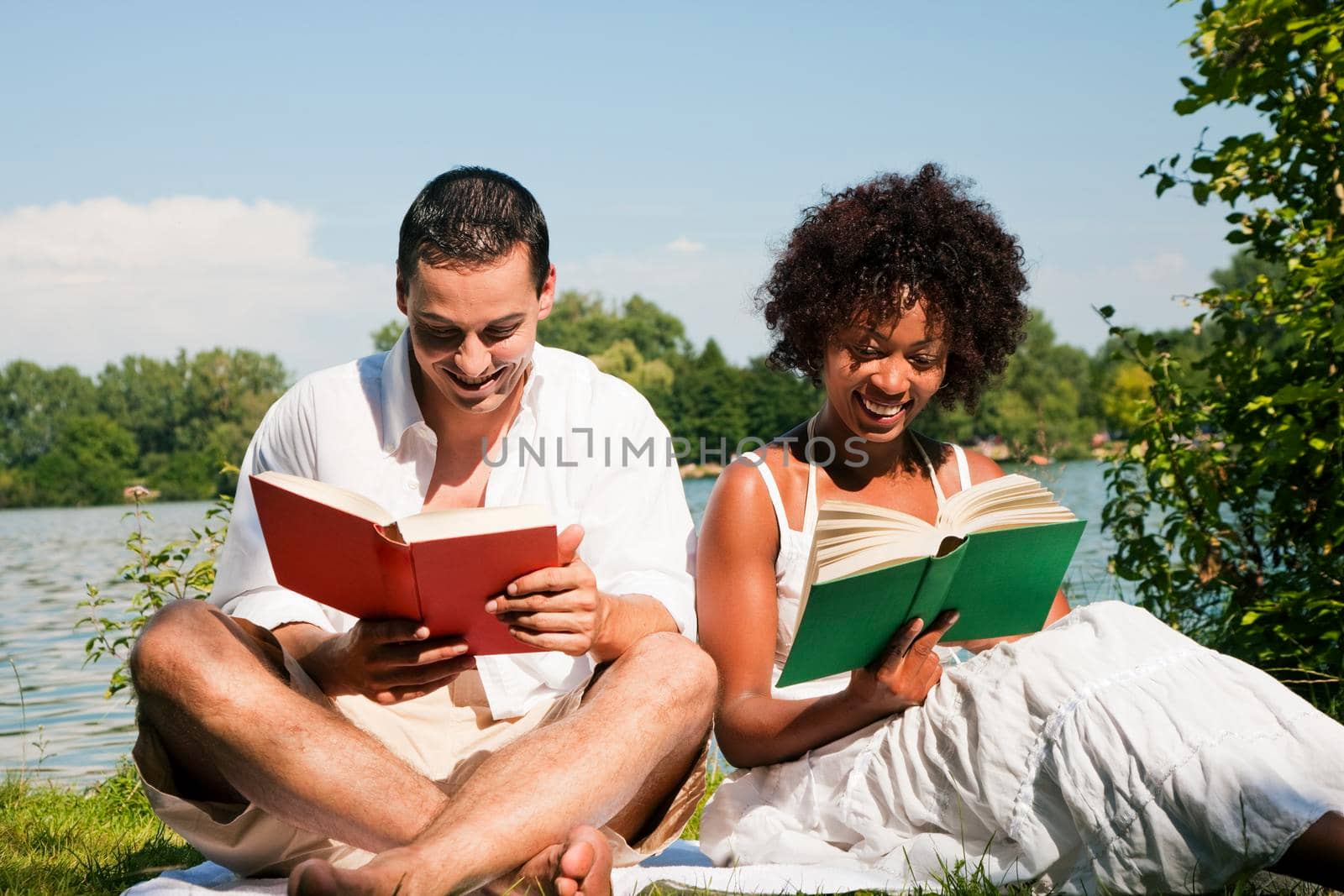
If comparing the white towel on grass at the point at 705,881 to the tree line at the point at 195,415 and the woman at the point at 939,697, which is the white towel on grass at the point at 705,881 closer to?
the woman at the point at 939,697

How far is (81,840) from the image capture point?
390cm

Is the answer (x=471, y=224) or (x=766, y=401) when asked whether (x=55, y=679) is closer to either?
(x=471, y=224)

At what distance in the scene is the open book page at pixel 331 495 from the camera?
250 cm

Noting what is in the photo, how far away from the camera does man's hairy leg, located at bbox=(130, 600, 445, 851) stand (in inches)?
102

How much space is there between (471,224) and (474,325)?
0.26 meters

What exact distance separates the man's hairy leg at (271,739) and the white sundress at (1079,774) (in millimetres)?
970

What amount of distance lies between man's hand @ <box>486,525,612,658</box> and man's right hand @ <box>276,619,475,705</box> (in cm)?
19

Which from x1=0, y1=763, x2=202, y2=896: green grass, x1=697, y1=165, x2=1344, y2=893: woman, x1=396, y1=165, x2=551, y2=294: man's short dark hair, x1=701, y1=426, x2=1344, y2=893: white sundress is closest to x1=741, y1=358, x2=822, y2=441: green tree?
x1=0, y1=763, x2=202, y2=896: green grass

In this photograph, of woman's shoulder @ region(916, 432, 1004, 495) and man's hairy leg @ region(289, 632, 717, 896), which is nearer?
man's hairy leg @ region(289, 632, 717, 896)

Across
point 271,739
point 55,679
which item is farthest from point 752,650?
point 55,679

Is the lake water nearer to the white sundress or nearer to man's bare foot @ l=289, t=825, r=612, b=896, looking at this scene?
the white sundress

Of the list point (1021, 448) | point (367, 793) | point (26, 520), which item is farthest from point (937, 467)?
point (26, 520)

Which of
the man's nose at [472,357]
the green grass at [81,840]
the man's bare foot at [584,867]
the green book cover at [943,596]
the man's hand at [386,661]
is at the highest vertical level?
the man's nose at [472,357]

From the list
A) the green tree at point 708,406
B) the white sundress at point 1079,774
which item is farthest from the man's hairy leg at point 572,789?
the green tree at point 708,406
